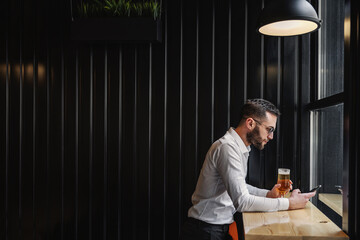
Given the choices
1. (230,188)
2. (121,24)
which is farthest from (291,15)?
(121,24)

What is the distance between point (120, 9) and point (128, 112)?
2.59 ft

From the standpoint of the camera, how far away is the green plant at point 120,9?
101 inches

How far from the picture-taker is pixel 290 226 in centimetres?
161

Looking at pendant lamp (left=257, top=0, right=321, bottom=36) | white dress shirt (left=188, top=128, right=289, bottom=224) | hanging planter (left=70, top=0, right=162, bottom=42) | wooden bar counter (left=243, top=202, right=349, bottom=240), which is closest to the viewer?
wooden bar counter (left=243, top=202, right=349, bottom=240)

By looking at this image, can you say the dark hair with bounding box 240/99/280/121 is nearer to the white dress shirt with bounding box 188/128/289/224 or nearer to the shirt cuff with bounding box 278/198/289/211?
the white dress shirt with bounding box 188/128/289/224

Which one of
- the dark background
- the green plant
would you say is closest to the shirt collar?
the dark background

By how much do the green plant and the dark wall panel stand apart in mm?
173

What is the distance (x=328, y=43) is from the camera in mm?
2219

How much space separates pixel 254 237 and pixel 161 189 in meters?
1.26

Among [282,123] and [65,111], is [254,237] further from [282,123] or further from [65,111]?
[65,111]

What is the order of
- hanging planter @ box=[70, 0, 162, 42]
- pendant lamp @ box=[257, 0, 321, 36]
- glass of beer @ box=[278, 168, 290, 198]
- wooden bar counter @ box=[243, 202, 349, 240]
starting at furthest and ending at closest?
hanging planter @ box=[70, 0, 162, 42], glass of beer @ box=[278, 168, 290, 198], pendant lamp @ box=[257, 0, 321, 36], wooden bar counter @ box=[243, 202, 349, 240]

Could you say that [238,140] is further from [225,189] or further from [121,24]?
[121,24]

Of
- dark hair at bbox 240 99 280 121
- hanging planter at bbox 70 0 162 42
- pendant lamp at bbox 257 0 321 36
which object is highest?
hanging planter at bbox 70 0 162 42

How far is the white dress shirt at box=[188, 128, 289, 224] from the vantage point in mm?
1822
